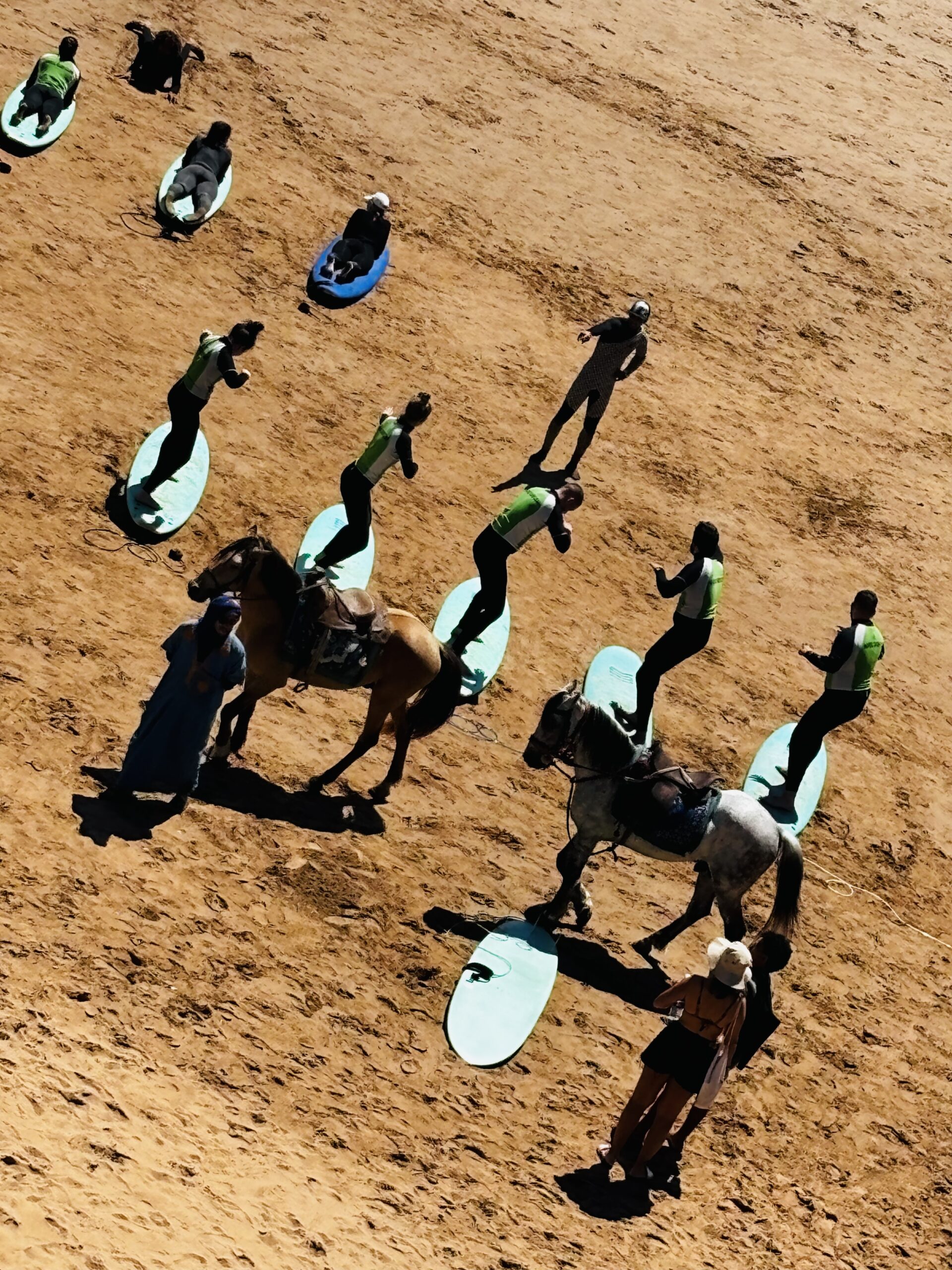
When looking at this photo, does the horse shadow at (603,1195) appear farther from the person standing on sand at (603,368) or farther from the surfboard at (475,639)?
the person standing on sand at (603,368)

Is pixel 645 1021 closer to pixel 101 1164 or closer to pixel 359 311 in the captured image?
pixel 101 1164

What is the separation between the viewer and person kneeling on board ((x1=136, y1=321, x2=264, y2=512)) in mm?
12797

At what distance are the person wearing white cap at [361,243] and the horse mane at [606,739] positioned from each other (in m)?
9.37

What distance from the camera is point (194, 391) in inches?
512

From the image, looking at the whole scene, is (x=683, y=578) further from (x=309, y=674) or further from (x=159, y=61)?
(x=159, y=61)

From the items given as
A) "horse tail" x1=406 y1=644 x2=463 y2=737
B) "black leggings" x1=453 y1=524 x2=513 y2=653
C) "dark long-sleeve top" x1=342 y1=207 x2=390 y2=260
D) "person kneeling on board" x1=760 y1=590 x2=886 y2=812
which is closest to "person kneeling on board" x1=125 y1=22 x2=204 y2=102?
"dark long-sleeve top" x1=342 y1=207 x2=390 y2=260

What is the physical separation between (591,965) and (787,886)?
165cm

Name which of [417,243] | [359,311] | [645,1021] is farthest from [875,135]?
[645,1021]

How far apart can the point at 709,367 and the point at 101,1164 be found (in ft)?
48.4

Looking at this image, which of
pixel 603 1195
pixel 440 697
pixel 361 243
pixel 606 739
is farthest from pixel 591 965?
pixel 361 243

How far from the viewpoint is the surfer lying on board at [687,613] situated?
485 inches

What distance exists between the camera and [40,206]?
1706 centimetres

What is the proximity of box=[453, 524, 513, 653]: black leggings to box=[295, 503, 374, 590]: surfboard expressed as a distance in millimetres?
1104

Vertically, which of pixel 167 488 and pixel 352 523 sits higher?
pixel 352 523
